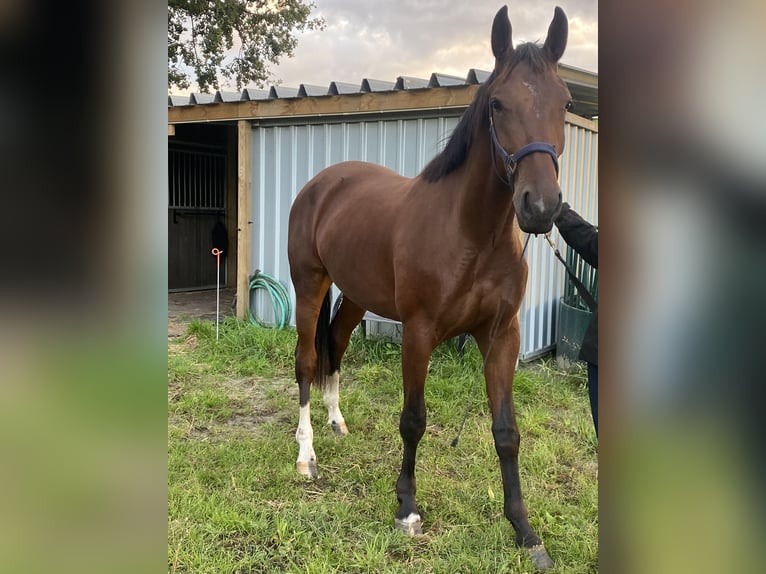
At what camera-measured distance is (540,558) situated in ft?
6.93

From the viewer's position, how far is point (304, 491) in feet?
8.92

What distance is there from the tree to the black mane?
11176 mm

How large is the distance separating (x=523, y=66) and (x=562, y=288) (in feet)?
13.3

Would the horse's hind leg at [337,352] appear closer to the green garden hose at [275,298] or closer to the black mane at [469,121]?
the black mane at [469,121]

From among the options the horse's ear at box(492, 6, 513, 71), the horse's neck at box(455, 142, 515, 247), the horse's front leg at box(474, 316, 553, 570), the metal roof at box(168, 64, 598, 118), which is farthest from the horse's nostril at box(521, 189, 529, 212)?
the metal roof at box(168, 64, 598, 118)

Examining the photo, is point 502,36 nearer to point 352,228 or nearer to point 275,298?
point 352,228

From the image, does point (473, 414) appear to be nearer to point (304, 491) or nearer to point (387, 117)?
point (304, 491)

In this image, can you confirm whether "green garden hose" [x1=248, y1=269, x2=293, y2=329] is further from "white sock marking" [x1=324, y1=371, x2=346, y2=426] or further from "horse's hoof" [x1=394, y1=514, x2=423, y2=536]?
"horse's hoof" [x1=394, y1=514, x2=423, y2=536]

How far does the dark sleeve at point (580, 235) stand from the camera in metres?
2.11

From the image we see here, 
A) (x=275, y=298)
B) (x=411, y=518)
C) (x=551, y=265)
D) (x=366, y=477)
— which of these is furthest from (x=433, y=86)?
(x=411, y=518)

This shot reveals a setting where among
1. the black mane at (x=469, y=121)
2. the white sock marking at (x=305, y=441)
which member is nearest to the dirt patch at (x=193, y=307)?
the white sock marking at (x=305, y=441)

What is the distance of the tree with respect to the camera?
12680 millimetres
